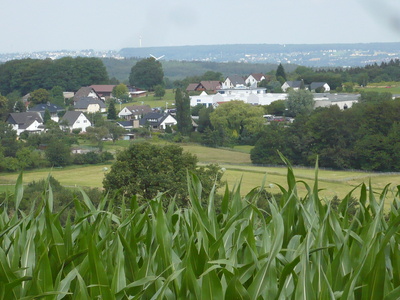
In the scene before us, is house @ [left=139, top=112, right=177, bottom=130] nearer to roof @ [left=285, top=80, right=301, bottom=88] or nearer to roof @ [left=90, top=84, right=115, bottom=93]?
roof @ [left=285, top=80, right=301, bottom=88]

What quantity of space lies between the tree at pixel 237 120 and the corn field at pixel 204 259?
5263 cm

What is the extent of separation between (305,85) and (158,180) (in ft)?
236

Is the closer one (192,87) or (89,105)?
(89,105)

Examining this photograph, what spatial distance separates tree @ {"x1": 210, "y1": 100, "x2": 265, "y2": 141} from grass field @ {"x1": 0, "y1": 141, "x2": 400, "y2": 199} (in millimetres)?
4574

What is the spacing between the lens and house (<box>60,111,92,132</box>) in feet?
210

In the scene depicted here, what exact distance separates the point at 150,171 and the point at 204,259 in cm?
2131

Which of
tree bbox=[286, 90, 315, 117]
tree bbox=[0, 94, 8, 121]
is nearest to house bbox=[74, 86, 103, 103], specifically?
tree bbox=[0, 94, 8, 121]

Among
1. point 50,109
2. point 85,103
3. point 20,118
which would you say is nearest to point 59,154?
point 20,118

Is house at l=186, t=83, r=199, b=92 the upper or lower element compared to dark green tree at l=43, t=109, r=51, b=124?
upper

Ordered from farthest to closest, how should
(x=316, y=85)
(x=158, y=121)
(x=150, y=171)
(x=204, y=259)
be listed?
(x=316, y=85), (x=158, y=121), (x=150, y=171), (x=204, y=259)

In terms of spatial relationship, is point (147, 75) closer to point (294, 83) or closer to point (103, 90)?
point (103, 90)

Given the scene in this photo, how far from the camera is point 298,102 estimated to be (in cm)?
6644

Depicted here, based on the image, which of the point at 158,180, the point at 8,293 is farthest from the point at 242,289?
the point at 158,180

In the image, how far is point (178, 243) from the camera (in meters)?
2.35
